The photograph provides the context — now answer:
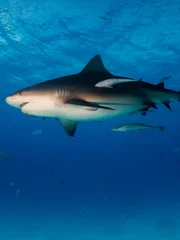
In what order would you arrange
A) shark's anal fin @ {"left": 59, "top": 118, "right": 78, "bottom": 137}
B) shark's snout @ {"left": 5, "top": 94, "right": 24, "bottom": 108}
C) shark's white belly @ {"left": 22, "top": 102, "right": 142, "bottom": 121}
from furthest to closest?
shark's anal fin @ {"left": 59, "top": 118, "right": 78, "bottom": 137}, shark's white belly @ {"left": 22, "top": 102, "right": 142, "bottom": 121}, shark's snout @ {"left": 5, "top": 94, "right": 24, "bottom": 108}

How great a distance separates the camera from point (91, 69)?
498 centimetres

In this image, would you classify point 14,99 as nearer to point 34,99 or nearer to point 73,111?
point 34,99

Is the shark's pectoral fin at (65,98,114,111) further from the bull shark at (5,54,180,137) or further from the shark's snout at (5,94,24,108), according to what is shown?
the shark's snout at (5,94,24,108)

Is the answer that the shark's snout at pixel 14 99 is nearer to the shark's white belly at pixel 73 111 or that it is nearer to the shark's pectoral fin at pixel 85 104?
the shark's white belly at pixel 73 111

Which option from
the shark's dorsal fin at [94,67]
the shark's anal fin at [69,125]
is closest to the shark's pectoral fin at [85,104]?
the shark's anal fin at [69,125]

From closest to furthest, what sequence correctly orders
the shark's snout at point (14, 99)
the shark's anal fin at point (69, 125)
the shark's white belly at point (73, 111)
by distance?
1. the shark's snout at point (14, 99)
2. the shark's white belly at point (73, 111)
3. the shark's anal fin at point (69, 125)

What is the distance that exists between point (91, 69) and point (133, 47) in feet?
55.4

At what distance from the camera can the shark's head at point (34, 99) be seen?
4121mm

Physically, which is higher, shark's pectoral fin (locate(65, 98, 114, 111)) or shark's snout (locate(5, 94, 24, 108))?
shark's snout (locate(5, 94, 24, 108))

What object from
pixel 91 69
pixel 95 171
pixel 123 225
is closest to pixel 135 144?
pixel 95 171

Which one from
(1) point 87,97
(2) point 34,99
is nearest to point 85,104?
(1) point 87,97

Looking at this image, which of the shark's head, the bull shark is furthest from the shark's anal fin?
the shark's head

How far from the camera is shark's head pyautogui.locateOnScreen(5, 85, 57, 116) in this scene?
4.12m

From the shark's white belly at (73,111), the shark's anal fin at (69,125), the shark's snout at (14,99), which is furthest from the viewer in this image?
the shark's anal fin at (69,125)
